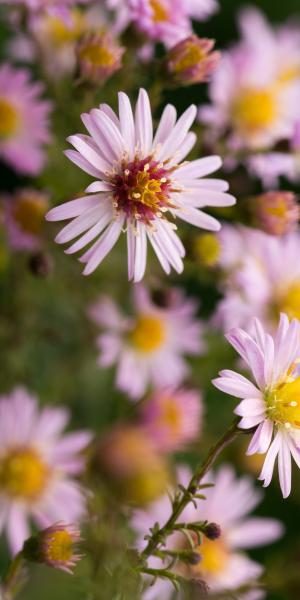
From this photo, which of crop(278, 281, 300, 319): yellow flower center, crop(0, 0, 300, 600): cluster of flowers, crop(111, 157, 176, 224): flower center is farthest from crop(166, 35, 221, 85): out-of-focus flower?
crop(278, 281, 300, 319): yellow flower center

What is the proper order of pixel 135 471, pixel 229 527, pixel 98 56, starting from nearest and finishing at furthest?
pixel 135 471, pixel 98 56, pixel 229 527

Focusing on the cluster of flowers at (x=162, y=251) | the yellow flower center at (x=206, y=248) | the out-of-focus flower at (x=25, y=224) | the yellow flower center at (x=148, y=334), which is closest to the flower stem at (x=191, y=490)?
the cluster of flowers at (x=162, y=251)

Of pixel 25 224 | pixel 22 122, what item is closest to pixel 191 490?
pixel 25 224

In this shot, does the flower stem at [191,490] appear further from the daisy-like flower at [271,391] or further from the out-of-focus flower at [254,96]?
the out-of-focus flower at [254,96]

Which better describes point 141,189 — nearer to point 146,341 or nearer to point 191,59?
point 191,59

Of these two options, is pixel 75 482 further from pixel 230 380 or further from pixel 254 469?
pixel 230 380

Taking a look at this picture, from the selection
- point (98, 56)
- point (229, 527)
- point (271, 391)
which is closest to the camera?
point (271, 391)
